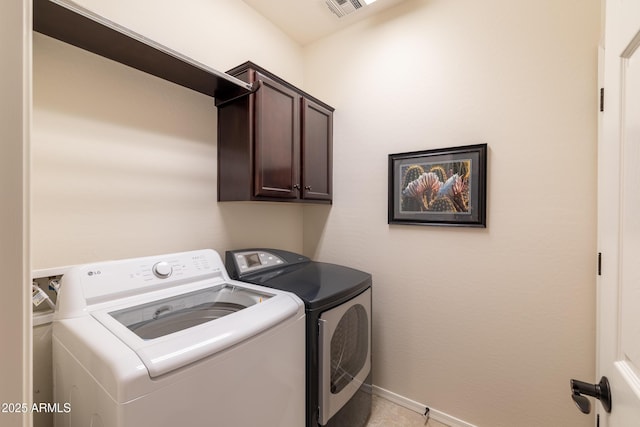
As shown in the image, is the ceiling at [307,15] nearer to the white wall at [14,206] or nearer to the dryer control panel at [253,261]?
the dryer control panel at [253,261]

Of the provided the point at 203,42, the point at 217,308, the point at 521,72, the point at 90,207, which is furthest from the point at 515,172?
the point at 90,207

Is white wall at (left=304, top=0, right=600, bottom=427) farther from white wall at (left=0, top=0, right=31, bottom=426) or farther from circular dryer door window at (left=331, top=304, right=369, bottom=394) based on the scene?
white wall at (left=0, top=0, right=31, bottom=426)

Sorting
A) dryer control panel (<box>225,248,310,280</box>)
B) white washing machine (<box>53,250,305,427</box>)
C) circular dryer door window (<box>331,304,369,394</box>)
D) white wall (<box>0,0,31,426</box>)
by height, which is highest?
white wall (<box>0,0,31,426</box>)

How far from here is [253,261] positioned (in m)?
1.70

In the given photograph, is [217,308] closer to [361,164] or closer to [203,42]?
[361,164]

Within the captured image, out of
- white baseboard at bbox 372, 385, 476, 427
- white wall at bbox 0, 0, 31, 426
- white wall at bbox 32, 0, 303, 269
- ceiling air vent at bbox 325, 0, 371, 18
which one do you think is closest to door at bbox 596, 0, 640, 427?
white wall at bbox 0, 0, 31, 426

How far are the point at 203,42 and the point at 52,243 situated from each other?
138cm

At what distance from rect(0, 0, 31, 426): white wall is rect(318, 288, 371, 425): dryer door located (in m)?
1.01

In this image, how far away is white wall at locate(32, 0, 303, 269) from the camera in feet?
3.72

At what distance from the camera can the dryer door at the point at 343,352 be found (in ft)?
4.21

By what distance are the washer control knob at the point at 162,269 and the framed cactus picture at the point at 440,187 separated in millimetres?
1414

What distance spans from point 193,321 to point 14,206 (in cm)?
86

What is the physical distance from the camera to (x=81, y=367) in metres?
0.83

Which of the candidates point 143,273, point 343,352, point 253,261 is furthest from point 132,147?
point 343,352
